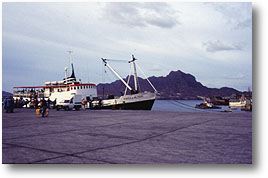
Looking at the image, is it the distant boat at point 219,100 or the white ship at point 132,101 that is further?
the distant boat at point 219,100

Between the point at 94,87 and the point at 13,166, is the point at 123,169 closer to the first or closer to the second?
the point at 13,166

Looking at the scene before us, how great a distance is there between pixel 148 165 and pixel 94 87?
46.2 metres

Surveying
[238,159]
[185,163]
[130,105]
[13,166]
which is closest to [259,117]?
[238,159]

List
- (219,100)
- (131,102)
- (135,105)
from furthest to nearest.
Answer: (219,100), (135,105), (131,102)

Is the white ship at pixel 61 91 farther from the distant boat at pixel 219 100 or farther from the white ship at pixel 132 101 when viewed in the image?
the distant boat at pixel 219 100

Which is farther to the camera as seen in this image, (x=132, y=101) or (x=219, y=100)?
(x=219, y=100)

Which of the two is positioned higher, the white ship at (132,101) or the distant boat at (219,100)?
the white ship at (132,101)

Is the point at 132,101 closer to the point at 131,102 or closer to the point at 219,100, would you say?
the point at 131,102

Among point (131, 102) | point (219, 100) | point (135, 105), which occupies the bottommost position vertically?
point (219, 100)

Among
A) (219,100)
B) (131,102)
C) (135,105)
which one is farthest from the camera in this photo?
(219,100)

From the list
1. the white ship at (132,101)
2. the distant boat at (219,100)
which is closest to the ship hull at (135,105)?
the white ship at (132,101)

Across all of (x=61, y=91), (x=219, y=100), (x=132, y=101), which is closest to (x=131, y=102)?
(x=132, y=101)

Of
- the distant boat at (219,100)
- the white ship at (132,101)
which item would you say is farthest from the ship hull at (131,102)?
the distant boat at (219,100)

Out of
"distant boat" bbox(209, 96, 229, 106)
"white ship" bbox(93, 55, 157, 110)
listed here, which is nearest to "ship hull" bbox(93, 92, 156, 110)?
"white ship" bbox(93, 55, 157, 110)
